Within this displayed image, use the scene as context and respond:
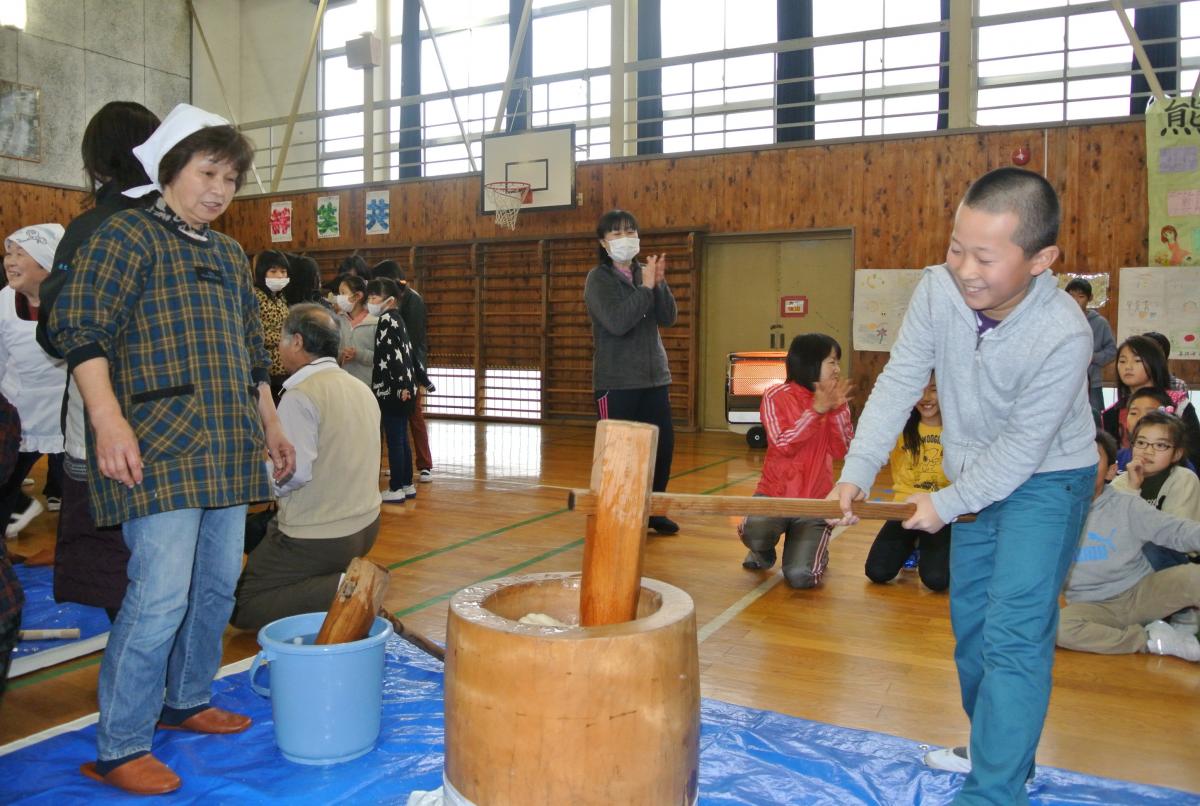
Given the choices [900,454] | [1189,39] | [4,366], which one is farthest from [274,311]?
[1189,39]

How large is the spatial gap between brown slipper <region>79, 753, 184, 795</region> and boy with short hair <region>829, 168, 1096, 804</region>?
1.60 m

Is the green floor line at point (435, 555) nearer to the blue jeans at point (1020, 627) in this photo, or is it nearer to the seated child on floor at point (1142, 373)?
the blue jeans at point (1020, 627)

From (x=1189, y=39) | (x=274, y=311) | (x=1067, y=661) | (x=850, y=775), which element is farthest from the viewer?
(x=1189, y=39)

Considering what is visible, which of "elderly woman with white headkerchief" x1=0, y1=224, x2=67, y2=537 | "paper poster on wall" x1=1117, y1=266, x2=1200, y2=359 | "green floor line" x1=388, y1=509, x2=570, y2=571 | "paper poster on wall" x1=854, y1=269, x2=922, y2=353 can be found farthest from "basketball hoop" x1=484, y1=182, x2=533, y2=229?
"elderly woman with white headkerchief" x1=0, y1=224, x2=67, y2=537

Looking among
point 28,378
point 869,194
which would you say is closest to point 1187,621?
point 28,378

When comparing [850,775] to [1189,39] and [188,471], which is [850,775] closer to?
[188,471]

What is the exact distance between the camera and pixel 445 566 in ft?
13.5

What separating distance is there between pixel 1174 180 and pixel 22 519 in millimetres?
8788

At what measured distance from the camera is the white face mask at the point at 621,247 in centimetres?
467

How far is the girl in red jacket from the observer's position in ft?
13.0

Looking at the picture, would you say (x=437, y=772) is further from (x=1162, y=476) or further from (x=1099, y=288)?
(x=1099, y=288)

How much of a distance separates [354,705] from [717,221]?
323 inches

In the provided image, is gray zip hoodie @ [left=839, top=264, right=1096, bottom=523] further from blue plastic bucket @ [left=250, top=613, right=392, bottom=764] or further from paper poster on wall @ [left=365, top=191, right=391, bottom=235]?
paper poster on wall @ [left=365, top=191, right=391, bottom=235]

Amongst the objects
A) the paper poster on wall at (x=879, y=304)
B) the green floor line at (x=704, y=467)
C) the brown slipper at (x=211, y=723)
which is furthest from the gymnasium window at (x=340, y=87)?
the brown slipper at (x=211, y=723)
